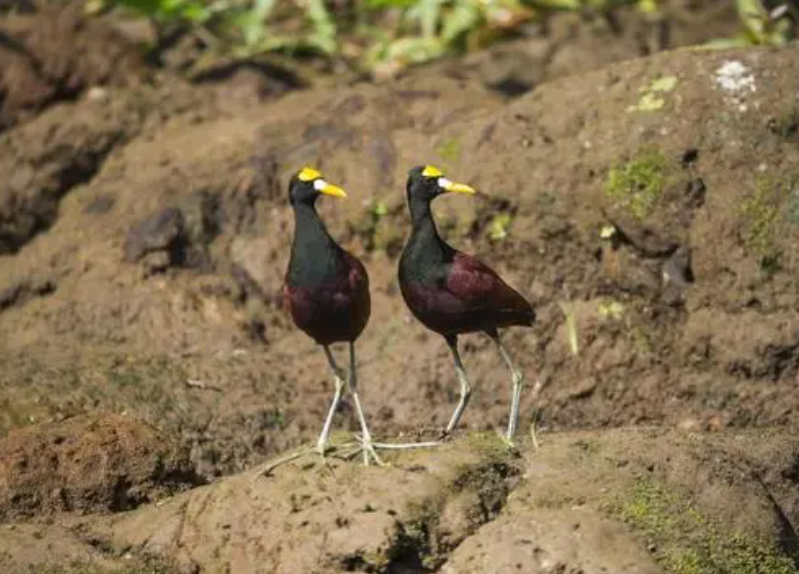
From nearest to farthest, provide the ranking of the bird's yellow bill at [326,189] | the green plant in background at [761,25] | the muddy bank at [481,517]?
the muddy bank at [481,517] → the bird's yellow bill at [326,189] → the green plant in background at [761,25]

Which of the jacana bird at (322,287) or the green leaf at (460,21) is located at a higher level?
Answer: the jacana bird at (322,287)

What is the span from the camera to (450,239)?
32.0 ft

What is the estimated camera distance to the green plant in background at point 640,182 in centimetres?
932

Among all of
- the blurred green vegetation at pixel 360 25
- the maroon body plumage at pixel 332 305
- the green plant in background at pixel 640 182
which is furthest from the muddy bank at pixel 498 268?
the blurred green vegetation at pixel 360 25

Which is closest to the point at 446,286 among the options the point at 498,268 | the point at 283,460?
the point at 283,460

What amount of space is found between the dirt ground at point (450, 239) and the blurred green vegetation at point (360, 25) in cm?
146

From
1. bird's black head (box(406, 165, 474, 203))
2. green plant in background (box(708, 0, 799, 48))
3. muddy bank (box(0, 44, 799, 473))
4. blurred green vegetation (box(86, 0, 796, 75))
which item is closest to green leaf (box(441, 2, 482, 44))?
blurred green vegetation (box(86, 0, 796, 75))

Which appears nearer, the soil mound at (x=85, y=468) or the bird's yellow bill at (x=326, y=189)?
the soil mound at (x=85, y=468)

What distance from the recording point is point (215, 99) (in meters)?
11.7

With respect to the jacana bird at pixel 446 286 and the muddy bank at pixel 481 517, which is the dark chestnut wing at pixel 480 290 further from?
the muddy bank at pixel 481 517

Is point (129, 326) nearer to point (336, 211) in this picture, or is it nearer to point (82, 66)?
point (336, 211)

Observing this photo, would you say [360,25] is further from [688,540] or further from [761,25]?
[688,540]

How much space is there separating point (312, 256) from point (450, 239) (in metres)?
2.44

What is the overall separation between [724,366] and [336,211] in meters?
2.50
